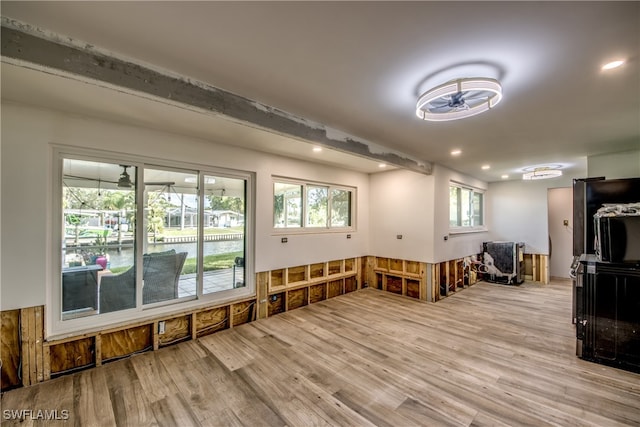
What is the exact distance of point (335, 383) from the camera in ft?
8.27

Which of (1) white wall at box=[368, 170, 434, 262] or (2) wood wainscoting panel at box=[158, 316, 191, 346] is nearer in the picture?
(2) wood wainscoting panel at box=[158, 316, 191, 346]

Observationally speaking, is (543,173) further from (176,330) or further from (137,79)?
(176,330)

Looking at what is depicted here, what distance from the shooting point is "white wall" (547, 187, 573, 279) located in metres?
6.91

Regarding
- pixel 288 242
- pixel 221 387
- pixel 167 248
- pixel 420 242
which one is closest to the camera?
pixel 221 387

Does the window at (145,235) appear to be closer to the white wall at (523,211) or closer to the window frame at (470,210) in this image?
the window frame at (470,210)

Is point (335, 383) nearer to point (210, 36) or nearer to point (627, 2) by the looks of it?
point (210, 36)

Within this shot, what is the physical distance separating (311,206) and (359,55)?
3493 mm

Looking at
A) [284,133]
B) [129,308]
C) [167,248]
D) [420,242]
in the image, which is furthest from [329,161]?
[129,308]

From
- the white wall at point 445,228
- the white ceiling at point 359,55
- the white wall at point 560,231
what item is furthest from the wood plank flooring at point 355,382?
the white wall at point 560,231

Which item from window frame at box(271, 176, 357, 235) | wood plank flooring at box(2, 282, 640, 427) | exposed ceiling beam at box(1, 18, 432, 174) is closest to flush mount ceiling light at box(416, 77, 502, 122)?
exposed ceiling beam at box(1, 18, 432, 174)

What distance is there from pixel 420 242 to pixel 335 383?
11.6 feet

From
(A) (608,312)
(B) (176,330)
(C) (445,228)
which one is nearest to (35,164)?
(B) (176,330)

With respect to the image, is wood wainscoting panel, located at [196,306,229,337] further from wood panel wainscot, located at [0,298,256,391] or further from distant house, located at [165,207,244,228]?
distant house, located at [165,207,244,228]

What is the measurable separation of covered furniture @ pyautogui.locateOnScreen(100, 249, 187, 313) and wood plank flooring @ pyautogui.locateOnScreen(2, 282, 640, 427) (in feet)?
2.11
